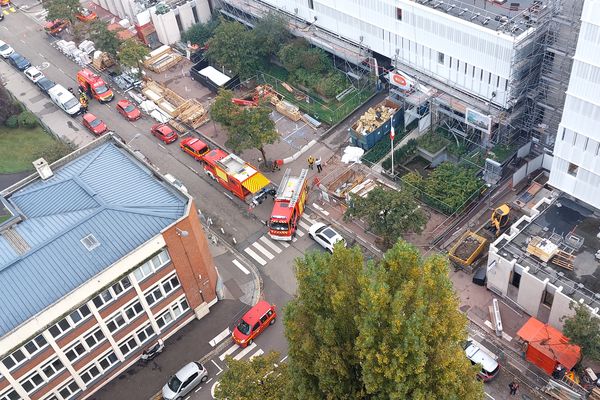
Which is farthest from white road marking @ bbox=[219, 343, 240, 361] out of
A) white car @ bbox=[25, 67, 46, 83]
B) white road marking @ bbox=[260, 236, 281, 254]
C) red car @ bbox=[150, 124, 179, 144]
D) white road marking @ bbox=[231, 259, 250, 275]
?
white car @ bbox=[25, 67, 46, 83]

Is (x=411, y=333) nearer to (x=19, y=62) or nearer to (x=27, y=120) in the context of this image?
(x=27, y=120)

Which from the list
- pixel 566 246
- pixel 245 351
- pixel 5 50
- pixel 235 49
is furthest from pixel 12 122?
pixel 566 246

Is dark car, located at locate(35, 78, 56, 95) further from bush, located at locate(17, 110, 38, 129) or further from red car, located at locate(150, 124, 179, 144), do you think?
red car, located at locate(150, 124, 179, 144)

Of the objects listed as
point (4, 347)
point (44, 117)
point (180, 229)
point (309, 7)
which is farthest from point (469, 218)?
point (44, 117)

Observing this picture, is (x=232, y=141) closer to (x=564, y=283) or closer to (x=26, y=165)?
(x=26, y=165)

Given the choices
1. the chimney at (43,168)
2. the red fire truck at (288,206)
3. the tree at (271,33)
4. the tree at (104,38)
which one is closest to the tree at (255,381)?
the red fire truck at (288,206)

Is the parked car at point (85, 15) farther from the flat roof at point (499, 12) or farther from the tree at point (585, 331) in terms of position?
the tree at point (585, 331)
